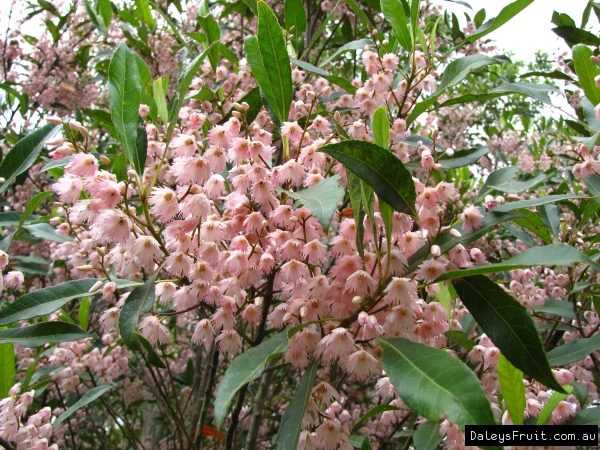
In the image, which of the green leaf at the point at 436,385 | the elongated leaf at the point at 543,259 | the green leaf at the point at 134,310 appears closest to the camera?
the green leaf at the point at 436,385

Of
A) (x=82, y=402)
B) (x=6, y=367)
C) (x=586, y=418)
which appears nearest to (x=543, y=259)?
(x=586, y=418)

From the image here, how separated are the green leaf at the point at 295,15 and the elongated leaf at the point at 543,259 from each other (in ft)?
4.95

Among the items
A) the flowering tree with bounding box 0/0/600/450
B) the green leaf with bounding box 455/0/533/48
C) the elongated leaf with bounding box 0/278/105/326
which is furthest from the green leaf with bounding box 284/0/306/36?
the elongated leaf with bounding box 0/278/105/326

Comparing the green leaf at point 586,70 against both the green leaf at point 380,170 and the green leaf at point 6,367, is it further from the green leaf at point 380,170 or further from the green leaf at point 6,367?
the green leaf at point 6,367

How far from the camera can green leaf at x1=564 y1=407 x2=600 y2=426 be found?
4.43ft

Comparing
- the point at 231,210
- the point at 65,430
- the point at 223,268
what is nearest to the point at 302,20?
the point at 231,210

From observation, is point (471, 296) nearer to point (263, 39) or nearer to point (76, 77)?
point (263, 39)

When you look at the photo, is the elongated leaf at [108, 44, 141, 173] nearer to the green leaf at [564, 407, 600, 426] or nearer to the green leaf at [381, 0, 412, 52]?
the green leaf at [381, 0, 412, 52]

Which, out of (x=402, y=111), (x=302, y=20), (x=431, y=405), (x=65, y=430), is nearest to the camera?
(x=431, y=405)

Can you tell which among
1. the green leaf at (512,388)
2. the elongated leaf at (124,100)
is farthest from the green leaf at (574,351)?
the elongated leaf at (124,100)

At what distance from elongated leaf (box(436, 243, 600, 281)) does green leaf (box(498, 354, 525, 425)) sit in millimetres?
318

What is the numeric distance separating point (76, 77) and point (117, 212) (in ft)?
12.8

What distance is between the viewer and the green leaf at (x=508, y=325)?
92 cm

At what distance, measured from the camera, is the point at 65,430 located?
317cm
